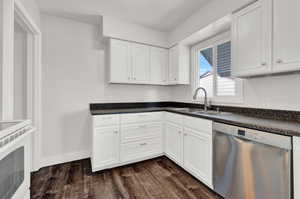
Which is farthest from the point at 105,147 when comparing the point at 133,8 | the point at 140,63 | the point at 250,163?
the point at 133,8

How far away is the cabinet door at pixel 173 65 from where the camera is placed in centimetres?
290

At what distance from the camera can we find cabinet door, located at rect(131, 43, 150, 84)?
9.19 feet

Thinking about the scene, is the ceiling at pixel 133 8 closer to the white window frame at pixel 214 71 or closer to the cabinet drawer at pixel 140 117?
the white window frame at pixel 214 71

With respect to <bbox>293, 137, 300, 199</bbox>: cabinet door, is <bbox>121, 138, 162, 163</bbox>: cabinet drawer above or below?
below

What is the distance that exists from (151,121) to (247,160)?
1.53 m

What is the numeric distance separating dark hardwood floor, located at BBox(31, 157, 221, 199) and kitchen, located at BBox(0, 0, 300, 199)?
2cm

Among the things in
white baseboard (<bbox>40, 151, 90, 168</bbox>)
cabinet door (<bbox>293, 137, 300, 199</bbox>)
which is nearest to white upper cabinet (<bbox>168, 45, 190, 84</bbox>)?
cabinet door (<bbox>293, 137, 300, 199</bbox>)

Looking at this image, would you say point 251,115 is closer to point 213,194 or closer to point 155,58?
point 213,194

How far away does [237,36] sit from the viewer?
173 cm

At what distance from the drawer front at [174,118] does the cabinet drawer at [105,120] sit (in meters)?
0.88

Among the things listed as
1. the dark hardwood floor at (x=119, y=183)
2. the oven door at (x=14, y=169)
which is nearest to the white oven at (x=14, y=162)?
the oven door at (x=14, y=169)

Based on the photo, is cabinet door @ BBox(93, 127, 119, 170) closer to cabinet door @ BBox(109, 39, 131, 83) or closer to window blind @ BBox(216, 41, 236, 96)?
cabinet door @ BBox(109, 39, 131, 83)

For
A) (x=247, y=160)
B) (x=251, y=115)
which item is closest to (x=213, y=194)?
(x=247, y=160)

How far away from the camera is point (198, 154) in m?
1.92
